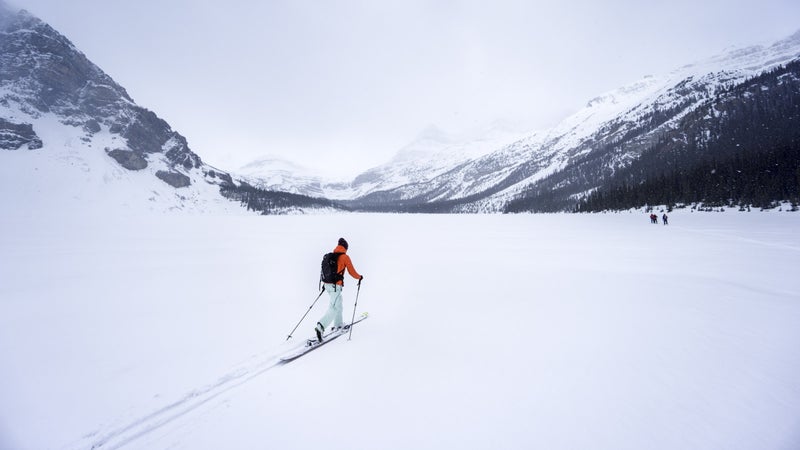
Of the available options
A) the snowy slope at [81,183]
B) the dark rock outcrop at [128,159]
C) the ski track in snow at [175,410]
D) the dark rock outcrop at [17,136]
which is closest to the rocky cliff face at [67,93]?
the dark rock outcrop at [17,136]

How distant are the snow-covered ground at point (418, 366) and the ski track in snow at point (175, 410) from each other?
0.03 m

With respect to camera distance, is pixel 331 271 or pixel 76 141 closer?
pixel 331 271

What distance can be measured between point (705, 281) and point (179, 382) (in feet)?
56.7

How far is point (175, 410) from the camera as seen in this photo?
188 inches

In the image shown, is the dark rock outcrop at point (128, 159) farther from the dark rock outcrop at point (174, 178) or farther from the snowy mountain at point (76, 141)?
the dark rock outcrop at point (174, 178)

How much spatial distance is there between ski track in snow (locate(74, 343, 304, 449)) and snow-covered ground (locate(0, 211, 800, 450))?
28 millimetres

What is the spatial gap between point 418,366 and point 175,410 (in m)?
4.06

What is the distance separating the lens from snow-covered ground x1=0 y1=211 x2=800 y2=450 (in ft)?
13.3

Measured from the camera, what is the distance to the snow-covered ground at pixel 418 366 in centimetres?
405

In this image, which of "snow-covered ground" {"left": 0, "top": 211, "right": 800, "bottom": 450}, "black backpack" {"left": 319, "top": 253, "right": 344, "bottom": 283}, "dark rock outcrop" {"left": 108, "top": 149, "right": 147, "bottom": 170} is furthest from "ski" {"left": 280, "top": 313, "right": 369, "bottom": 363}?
"dark rock outcrop" {"left": 108, "top": 149, "right": 147, "bottom": 170}

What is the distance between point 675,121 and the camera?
6344 inches

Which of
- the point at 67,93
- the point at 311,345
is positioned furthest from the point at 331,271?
the point at 67,93

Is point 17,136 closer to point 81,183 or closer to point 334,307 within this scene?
point 81,183

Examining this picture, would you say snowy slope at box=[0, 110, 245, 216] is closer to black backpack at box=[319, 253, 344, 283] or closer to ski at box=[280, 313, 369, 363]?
black backpack at box=[319, 253, 344, 283]
